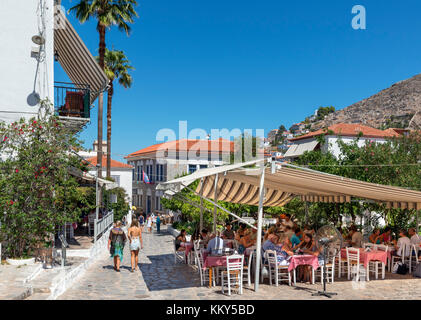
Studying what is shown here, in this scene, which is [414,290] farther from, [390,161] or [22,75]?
[22,75]

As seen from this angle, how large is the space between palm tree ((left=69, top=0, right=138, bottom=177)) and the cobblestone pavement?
1321 cm

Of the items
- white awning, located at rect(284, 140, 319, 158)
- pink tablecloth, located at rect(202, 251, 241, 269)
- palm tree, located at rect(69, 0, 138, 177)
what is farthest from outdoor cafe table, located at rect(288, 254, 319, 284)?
white awning, located at rect(284, 140, 319, 158)

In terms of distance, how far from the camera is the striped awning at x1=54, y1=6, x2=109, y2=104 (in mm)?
14727

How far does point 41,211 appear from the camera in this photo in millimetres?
10969

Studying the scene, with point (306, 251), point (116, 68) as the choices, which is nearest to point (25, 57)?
point (306, 251)

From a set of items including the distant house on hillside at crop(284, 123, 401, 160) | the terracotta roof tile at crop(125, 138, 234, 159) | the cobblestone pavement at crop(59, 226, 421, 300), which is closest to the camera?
the cobblestone pavement at crop(59, 226, 421, 300)

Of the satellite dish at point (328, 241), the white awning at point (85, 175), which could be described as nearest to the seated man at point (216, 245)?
the satellite dish at point (328, 241)

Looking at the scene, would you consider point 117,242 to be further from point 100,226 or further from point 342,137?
point 342,137

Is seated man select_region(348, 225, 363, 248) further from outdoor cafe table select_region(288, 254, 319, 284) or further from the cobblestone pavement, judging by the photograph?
outdoor cafe table select_region(288, 254, 319, 284)

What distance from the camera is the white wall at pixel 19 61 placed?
13000mm

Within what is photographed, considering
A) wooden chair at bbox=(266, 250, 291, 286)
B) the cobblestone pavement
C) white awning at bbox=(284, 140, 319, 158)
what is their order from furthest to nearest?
1. white awning at bbox=(284, 140, 319, 158)
2. wooden chair at bbox=(266, 250, 291, 286)
3. the cobblestone pavement

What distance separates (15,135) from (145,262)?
6.11 m

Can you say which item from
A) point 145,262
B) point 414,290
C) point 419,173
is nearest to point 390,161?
point 419,173

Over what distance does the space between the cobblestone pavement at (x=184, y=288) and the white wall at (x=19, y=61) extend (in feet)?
18.6
